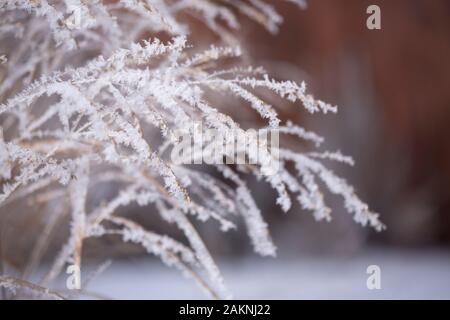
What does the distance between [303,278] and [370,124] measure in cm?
106

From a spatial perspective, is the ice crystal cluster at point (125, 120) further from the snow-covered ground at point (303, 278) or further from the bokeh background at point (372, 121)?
the bokeh background at point (372, 121)

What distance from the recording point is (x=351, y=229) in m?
2.80

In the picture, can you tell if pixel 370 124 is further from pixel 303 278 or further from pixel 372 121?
pixel 303 278

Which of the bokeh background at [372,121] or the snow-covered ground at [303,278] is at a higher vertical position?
Result: the bokeh background at [372,121]

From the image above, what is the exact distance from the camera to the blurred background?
2787 mm

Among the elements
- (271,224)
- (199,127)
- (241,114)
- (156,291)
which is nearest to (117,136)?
(199,127)

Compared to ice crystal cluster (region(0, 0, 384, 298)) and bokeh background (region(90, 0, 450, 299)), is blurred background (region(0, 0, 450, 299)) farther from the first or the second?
ice crystal cluster (region(0, 0, 384, 298))

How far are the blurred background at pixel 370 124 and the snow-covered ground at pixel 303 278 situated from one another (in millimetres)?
22

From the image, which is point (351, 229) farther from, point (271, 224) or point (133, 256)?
point (133, 256)

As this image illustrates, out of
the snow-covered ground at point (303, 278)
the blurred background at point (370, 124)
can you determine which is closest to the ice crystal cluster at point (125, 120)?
the snow-covered ground at point (303, 278)

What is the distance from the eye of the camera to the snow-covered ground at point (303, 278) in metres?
2.12

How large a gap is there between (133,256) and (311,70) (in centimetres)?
145

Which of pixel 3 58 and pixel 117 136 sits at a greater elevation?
pixel 3 58

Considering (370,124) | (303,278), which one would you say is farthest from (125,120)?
(370,124)
